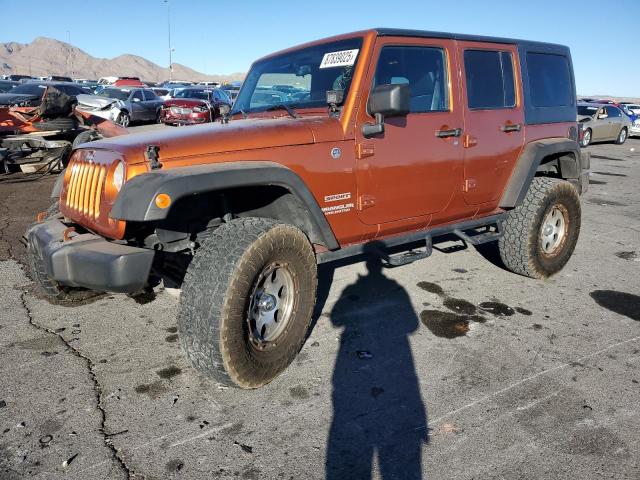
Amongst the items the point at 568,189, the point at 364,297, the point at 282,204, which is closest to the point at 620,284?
the point at 568,189

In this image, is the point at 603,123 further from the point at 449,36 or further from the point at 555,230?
the point at 449,36

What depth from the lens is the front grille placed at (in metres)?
2.70

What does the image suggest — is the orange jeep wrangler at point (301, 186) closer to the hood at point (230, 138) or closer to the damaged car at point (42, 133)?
the hood at point (230, 138)

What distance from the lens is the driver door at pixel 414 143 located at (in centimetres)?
323

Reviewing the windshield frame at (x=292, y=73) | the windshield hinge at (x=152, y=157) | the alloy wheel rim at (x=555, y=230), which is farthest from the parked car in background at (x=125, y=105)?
the windshield hinge at (x=152, y=157)

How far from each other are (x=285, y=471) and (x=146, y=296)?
2428 mm

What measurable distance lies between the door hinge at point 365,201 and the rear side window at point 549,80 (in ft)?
6.88

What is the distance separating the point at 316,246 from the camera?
330cm

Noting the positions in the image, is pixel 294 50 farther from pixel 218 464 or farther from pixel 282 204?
pixel 218 464

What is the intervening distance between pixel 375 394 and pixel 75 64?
612ft

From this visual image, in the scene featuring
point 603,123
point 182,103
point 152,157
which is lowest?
point 152,157

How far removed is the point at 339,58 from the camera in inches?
131

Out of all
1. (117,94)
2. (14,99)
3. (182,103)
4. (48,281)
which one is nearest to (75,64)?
(117,94)

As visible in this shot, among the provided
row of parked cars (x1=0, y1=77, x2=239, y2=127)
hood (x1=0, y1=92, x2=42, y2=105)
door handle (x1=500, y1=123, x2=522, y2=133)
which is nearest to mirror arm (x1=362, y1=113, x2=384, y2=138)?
door handle (x1=500, y1=123, x2=522, y2=133)
